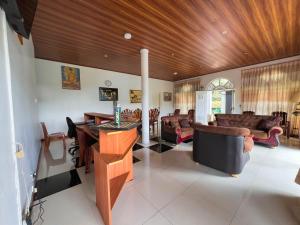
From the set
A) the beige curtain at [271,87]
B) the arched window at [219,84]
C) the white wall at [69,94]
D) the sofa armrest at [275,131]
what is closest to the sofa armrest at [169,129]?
the sofa armrest at [275,131]

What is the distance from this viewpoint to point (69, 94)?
16.6 ft

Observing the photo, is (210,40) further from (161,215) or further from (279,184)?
(161,215)

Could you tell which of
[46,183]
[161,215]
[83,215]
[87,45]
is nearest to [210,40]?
[87,45]

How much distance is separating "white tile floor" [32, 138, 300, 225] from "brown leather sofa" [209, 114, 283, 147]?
0.93 meters

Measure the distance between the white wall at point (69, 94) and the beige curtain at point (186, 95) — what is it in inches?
136

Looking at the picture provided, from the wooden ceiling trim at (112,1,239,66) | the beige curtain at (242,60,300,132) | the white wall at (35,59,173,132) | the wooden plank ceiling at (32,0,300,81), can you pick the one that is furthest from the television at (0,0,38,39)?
the beige curtain at (242,60,300,132)

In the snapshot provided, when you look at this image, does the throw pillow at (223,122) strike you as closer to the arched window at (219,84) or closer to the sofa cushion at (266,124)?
the sofa cushion at (266,124)

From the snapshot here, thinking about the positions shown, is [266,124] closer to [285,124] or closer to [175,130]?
[285,124]

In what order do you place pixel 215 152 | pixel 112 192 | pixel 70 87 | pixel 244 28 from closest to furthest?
pixel 112 192 < pixel 215 152 < pixel 244 28 < pixel 70 87

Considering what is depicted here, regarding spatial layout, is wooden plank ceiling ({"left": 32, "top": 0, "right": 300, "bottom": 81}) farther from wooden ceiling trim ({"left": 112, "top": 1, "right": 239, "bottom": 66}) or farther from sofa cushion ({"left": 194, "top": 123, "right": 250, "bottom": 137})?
sofa cushion ({"left": 194, "top": 123, "right": 250, "bottom": 137})

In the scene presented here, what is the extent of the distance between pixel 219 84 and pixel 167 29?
5.22 m

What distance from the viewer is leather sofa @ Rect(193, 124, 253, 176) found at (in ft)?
7.35

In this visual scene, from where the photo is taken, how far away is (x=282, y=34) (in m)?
3.20

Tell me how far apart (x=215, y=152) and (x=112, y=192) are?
189 cm
